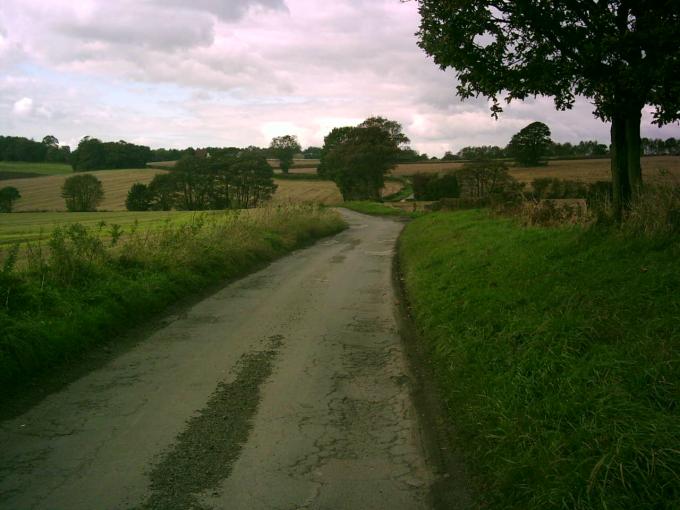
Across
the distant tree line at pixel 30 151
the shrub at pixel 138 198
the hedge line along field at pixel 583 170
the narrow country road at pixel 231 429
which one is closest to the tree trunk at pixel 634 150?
the hedge line along field at pixel 583 170

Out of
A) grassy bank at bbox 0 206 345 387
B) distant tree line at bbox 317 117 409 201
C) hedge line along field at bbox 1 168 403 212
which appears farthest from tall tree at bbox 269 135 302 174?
grassy bank at bbox 0 206 345 387

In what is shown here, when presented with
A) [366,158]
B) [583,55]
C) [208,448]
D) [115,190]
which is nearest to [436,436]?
[208,448]

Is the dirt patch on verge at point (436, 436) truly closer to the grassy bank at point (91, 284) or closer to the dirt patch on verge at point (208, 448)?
the dirt patch on verge at point (208, 448)

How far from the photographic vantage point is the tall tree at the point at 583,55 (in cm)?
810

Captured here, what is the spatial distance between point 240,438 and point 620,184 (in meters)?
8.55

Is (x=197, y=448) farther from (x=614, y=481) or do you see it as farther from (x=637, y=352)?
(x=637, y=352)

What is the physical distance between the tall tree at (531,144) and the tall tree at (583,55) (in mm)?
46528

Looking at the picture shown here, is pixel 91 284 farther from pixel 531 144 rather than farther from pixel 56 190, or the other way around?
pixel 56 190

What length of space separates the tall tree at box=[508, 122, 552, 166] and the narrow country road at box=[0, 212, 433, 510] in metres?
49.9

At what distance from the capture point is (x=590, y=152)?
67625 mm

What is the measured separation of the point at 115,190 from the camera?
277 ft

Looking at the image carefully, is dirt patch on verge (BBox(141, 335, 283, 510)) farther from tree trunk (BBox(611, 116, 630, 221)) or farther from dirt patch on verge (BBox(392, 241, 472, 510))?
tree trunk (BBox(611, 116, 630, 221))

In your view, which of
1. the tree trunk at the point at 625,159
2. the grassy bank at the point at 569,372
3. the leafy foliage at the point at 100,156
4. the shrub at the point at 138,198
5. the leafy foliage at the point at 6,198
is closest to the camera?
the grassy bank at the point at 569,372

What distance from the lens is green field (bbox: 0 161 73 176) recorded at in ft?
312
